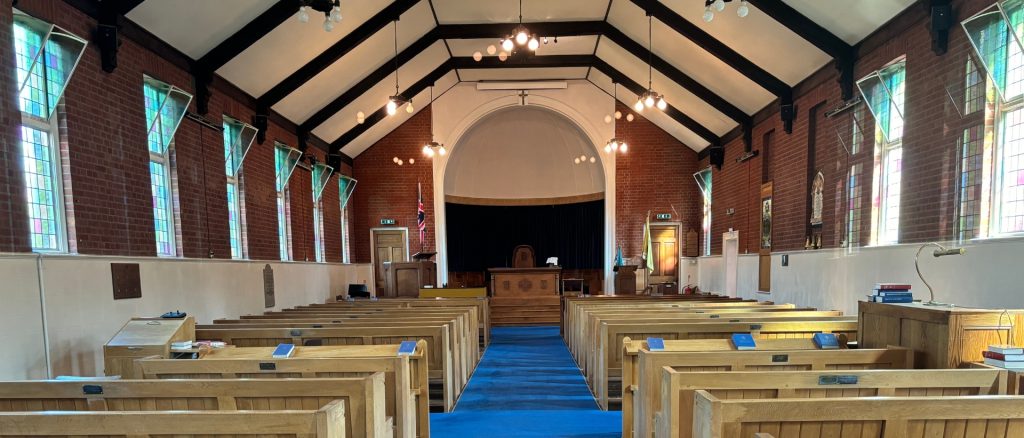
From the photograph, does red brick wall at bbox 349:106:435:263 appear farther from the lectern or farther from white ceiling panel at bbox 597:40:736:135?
white ceiling panel at bbox 597:40:736:135

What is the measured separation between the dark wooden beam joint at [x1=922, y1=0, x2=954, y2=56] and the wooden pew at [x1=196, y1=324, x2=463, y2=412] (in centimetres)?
518

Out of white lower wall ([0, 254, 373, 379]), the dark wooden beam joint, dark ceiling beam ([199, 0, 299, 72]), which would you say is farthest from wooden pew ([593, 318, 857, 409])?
dark ceiling beam ([199, 0, 299, 72])

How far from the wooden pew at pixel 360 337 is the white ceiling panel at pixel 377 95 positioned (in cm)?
593

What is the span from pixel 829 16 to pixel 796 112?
6.28 feet

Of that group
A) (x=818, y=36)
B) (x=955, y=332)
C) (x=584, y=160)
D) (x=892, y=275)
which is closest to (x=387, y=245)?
(x=584, y=160)

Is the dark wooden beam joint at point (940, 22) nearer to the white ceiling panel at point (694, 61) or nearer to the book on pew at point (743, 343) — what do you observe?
the white ceiling panel at point (694, 61)

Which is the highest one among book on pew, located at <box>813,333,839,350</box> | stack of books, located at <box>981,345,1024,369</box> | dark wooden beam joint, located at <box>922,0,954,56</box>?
dark wooden beam joint, located at <box>922,0,954,56</box>

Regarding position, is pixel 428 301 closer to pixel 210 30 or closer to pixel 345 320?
pixel 345 320

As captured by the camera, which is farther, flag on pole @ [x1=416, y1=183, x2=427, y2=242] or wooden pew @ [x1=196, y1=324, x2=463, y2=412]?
flag on pole @ [x1=416, y1=183, x2=427, y2=242]

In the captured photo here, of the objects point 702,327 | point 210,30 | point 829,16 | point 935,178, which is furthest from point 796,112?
point 210,30

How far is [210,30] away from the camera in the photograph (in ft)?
18.3

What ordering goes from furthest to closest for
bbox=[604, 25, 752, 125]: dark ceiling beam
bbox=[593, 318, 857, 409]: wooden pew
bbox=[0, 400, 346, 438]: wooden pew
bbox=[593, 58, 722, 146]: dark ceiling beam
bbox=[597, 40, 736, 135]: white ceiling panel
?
bbox=[593, 58, 722, 146]: dark ceiling beam < bbox=[597, 40, 736, 135]: white ceiling panel < bbox=[604, 25, 752, 125]: dark ceiling beam < bbox=[593, 318, 857, 409]: wooden pew < bbox=[0, 400, 346, 438]: wooden pew

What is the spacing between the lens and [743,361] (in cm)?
272

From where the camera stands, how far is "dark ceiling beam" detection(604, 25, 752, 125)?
8602mm
